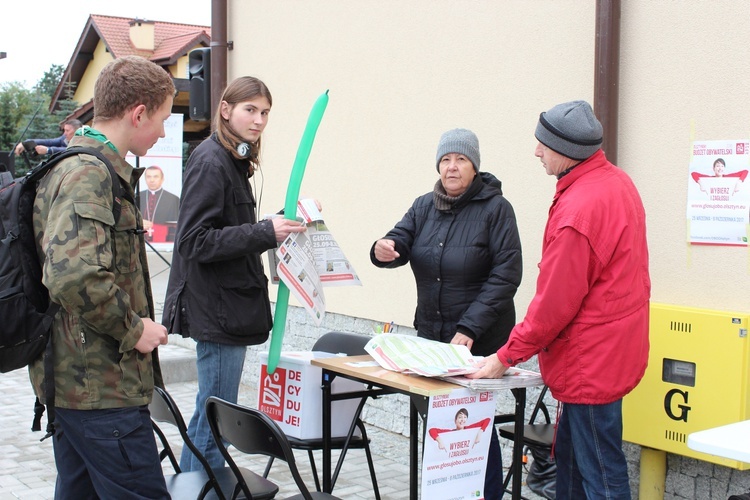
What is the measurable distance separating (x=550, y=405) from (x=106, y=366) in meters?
2.86

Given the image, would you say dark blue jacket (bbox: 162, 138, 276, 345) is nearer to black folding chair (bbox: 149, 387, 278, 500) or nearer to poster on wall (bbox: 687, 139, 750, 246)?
black folding chair (bbox: 149, 387, 278, 500)

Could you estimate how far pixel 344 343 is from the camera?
431 centimetres

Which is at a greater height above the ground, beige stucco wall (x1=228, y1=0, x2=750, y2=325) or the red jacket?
beige stucco wall (x1=228, y1=0, x2=750, y2=325)

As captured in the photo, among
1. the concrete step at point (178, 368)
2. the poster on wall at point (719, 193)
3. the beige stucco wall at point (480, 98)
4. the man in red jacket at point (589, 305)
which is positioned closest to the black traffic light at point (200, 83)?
the beige stucco wall at point (480, 98)

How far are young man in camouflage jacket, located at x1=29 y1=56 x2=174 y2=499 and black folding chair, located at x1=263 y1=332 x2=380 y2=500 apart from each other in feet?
3.96

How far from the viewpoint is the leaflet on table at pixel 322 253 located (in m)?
3.48

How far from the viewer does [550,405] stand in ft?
15.3

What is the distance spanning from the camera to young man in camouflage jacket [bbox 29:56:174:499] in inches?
91.4

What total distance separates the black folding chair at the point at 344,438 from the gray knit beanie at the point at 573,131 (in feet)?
4.58

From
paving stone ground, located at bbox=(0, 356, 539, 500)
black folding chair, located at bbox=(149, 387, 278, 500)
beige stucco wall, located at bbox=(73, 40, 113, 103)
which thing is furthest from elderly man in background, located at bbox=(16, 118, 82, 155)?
beige stucco wall, located at bbox=(73, 40, 113, 103)

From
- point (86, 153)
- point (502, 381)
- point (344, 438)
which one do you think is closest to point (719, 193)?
point (502, 381)

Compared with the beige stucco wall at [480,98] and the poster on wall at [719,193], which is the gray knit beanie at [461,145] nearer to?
the beige stucco wall at [480,98]

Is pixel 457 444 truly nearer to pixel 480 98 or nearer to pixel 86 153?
pixel 86 153

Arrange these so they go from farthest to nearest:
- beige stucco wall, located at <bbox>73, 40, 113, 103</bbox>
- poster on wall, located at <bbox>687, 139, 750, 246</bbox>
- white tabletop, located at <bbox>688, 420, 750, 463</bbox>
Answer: beige stucco wall, located at <bbox>73, 40, 113, 103</bbox>
poster on wall, located at <bbox>687, 139, 750, 246</bbox>
white tabletop, located at <bbox>688, 420, 750, 463</bbox>
